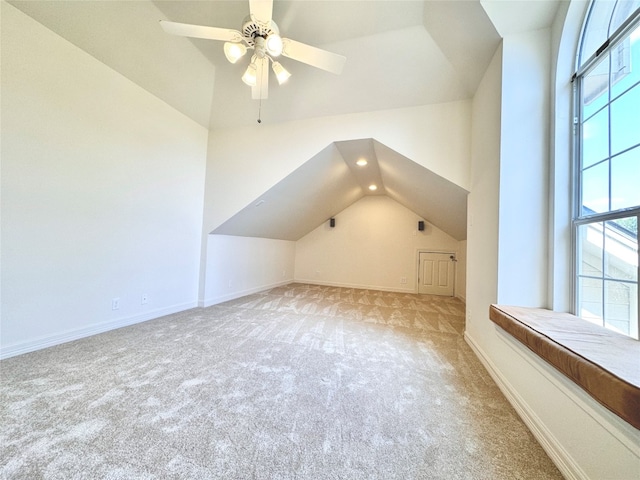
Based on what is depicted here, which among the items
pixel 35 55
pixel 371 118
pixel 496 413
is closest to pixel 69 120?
pixel 35 55

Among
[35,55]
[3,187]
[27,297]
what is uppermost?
[35,55]

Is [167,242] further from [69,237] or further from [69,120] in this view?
[69,120]

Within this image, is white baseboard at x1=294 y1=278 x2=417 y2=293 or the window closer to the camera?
the window

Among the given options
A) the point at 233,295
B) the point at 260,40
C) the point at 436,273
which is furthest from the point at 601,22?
the point at 233,295

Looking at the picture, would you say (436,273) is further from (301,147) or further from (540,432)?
(540,432)

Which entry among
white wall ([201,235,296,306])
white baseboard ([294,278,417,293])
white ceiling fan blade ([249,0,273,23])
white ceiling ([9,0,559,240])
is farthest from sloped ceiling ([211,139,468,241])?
white baseboard ([294,278,417,293])

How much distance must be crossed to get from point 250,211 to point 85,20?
7.83 feet

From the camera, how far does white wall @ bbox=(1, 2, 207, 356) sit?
6.07 ft

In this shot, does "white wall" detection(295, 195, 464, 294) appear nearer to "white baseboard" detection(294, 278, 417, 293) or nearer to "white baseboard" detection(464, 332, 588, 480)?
"white baseboard" detection(294, 278, 417, 293)

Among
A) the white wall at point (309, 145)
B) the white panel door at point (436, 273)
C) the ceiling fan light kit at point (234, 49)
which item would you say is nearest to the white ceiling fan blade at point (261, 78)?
the ceiling fan light kit at point (234, 49)

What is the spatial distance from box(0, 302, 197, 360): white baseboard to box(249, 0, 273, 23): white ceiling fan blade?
311cm

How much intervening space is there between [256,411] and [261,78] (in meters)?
2.57

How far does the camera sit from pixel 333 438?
1198 mm

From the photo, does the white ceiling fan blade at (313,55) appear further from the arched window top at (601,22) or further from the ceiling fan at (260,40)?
the arched window top at (601,22)
